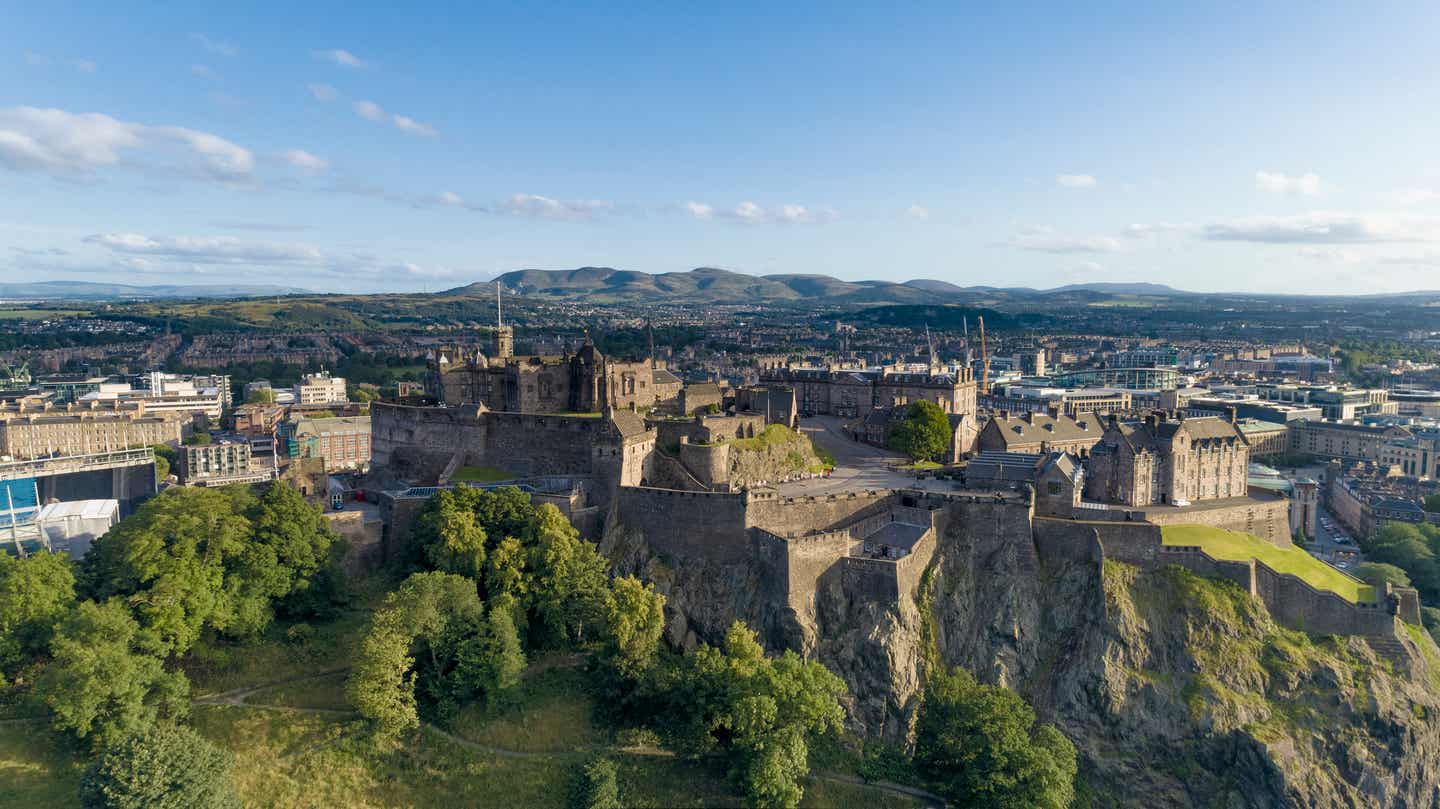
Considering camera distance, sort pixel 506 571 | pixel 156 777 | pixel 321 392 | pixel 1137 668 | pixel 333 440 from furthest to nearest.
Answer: pixel 321 392 < pixel 333 440 < pixel 506 571 < pixel 1137 668 < pixel 156 777

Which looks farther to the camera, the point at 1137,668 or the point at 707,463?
the point at 707,463

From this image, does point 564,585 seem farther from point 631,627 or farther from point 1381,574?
point 1381,574

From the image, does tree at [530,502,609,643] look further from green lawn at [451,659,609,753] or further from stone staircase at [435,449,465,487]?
stone staircase at [435,449,465,487]

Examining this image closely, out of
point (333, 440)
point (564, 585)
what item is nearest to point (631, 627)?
point (564, 585)

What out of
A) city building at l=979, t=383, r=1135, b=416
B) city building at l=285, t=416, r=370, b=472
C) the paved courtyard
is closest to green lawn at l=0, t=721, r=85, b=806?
the paved courtyard

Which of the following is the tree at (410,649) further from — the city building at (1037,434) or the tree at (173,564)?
the city building at (1037,434)

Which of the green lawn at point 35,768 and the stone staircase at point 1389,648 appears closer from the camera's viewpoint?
the green lawn at point 35,768

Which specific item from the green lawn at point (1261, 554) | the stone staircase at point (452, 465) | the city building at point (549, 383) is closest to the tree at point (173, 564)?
the stone staircase at point (452, 465)
